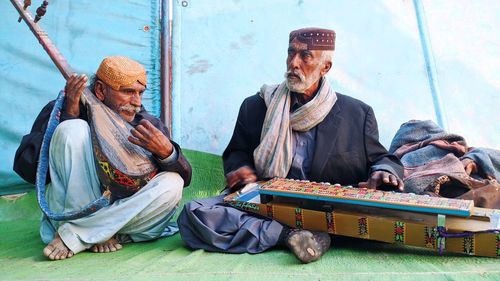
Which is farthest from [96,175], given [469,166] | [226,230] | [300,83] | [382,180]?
[469,166]

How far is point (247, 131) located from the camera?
418 cm

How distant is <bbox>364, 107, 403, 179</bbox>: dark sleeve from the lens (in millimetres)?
3830

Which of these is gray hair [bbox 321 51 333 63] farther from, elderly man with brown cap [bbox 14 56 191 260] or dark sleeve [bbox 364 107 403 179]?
elderly man with brown cap [bbox 14 56 191 260]

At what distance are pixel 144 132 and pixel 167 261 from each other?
28.0 inches

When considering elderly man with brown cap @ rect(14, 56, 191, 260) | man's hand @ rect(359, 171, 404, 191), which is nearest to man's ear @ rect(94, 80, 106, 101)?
elderly man with brown cap @ rect(14, 56, 191, 260)

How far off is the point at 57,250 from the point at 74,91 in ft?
2.90

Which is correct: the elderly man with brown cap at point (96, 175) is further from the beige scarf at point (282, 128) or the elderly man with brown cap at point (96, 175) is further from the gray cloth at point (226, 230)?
the beige scarf at point (282, 128)

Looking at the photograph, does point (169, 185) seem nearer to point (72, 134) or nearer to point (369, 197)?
point (72, 134)

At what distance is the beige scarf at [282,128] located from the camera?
153 inches

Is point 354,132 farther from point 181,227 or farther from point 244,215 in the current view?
point 181,227

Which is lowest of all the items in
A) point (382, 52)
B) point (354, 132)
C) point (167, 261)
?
point (167, 261)

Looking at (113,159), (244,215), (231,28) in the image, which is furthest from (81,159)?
(231,28)

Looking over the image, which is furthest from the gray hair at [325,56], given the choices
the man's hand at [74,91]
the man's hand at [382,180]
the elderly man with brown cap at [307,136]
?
the man's hand at [74,91]

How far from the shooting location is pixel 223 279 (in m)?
2.86
